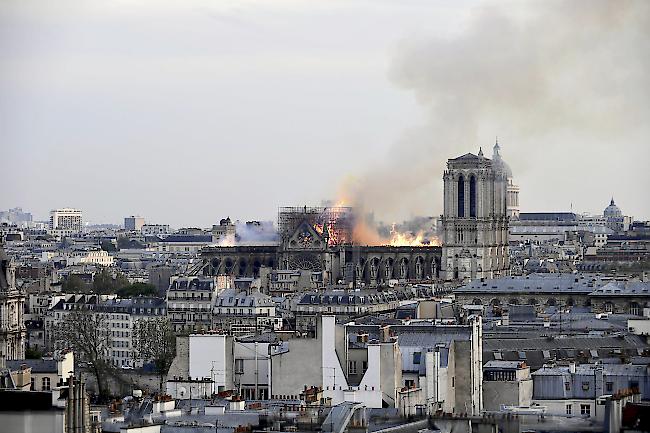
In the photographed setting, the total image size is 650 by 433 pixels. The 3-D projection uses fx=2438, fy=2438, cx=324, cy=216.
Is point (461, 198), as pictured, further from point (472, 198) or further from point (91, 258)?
point (91, 258)

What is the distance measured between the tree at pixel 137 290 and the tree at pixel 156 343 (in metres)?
22.9

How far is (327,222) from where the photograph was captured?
426 ft

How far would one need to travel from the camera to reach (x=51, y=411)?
14.6 metres

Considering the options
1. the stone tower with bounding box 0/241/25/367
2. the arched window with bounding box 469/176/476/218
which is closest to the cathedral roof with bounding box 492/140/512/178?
the arched window with bounding box 469/176/476/218

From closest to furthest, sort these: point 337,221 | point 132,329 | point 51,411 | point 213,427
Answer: point 51,411
point 213,427
point 132,329
point 337,221

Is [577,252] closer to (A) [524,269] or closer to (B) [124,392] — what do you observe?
(A) [524,269]

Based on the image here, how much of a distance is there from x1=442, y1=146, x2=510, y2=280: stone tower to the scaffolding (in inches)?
367

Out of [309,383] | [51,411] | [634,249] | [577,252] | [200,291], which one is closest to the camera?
[51,411]

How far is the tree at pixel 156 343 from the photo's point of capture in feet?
198

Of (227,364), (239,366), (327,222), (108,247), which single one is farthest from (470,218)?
(239,366)

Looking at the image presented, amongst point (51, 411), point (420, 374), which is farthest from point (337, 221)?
point (51, 411)

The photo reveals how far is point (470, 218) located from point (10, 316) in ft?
193

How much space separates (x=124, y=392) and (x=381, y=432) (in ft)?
116

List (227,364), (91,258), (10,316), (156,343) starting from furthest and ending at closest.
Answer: (91,258)
(156,343)
(10,316)
(227,364)
